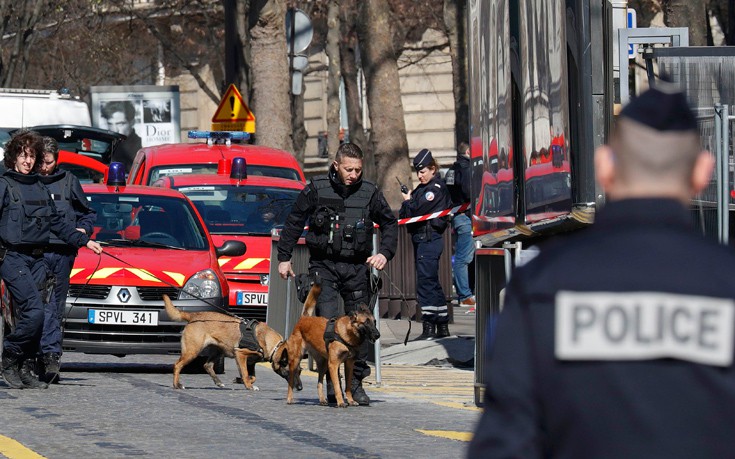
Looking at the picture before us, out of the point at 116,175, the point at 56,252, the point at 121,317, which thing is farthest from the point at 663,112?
the point at 116,175

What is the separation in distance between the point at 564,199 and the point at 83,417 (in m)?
3.10

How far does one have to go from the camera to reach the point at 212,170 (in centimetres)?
1939

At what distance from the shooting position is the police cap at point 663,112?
278 centimetres

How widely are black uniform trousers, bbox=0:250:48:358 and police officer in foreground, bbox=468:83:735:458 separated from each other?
9055mm

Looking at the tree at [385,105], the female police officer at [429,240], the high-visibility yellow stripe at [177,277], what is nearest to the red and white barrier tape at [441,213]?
the female police officer at [429,240]

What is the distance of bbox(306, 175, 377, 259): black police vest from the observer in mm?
10891

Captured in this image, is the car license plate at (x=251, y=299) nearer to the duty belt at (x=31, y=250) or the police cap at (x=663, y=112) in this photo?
the duty belt at (x=31, y=250)

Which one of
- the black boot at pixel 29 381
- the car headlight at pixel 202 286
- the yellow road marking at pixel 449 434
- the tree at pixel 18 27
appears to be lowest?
the yellow road marking at pixel 449 434

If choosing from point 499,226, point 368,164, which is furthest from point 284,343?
point 368,164

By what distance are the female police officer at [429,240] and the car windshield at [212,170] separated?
2.59 meters

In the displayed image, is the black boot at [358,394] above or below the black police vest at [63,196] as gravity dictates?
below

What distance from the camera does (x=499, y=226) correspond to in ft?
36.3

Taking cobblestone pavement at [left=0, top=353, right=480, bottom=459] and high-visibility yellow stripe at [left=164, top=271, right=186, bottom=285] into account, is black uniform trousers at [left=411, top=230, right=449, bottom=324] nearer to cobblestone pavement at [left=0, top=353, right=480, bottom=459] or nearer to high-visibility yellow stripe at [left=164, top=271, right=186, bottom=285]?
cobblestone pavement at [left=0, top=353, right=480, bottom=459]

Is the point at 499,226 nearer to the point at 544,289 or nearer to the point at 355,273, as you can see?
the point at 355,273
